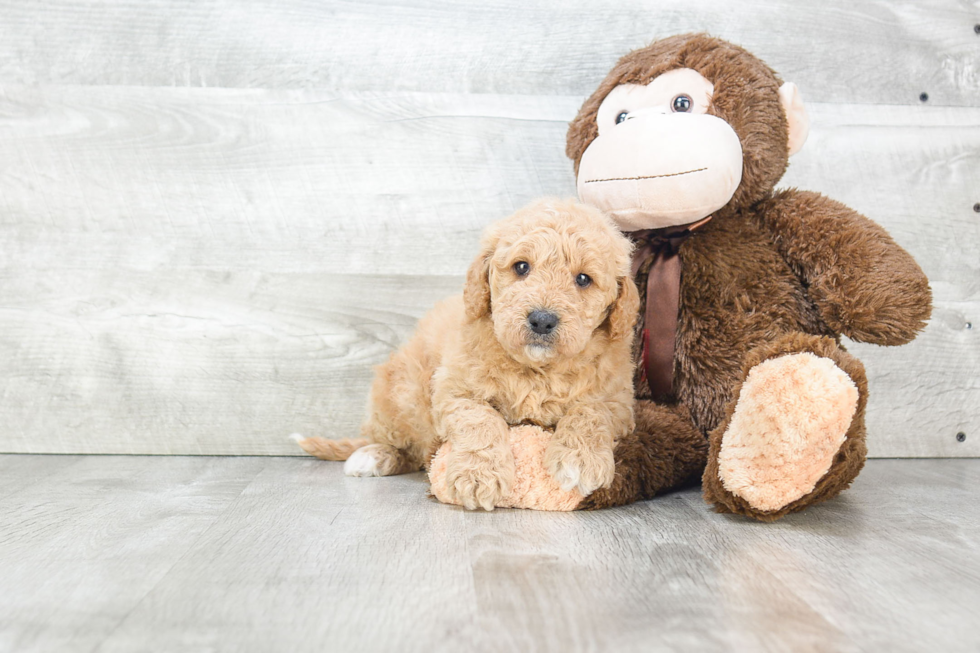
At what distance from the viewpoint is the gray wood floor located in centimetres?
83

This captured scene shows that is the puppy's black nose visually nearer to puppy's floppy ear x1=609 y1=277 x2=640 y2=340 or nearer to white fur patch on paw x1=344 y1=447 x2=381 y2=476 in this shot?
puppy's floppy ear x1=609 y1=277 x2=640 y2=340

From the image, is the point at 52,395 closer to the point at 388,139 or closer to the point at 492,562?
the point at 388,139

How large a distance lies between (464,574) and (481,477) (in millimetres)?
312

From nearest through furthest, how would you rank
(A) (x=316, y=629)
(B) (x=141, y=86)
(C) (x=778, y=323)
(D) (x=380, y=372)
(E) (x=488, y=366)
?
(A) (x=316, y=629) < (E) (x=488, y=366) < (C) (x=778, y=323) < (D) (x=380, y=372) < (B) (x=141, y=86)

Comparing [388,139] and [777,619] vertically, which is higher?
[388,139]

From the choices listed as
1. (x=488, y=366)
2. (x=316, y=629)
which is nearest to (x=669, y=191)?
(x=488, y=366)

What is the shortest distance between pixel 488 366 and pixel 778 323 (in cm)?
59

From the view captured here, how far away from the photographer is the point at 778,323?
1520 millimetres

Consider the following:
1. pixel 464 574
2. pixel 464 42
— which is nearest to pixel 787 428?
pixel 464 574

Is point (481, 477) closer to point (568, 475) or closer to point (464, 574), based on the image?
point (568, 475)

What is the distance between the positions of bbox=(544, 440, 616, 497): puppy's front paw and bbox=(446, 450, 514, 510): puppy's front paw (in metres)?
0.08

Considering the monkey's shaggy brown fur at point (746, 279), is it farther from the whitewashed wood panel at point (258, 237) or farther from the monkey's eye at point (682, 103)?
the whitewashed wood panel at point (258, 237)

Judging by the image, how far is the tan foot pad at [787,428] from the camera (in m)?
1.20

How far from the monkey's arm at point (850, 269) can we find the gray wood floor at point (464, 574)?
345mm
